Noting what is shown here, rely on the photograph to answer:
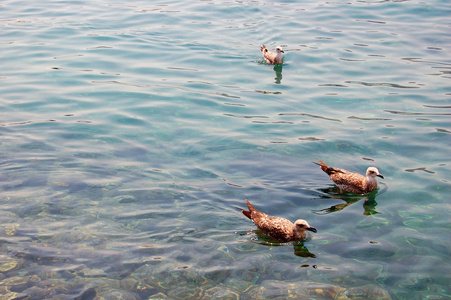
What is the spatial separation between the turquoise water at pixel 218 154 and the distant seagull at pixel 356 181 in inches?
10.4

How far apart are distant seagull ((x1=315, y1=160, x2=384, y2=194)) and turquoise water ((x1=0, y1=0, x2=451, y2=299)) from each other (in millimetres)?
265

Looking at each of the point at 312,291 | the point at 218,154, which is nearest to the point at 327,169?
the point at 218,154

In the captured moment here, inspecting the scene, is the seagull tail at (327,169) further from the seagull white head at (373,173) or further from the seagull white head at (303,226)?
the seagull white head at (303,226)

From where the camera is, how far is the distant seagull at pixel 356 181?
1154cm

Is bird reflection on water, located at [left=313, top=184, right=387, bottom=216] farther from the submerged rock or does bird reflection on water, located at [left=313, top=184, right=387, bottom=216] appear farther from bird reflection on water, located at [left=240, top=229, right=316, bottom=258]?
the submerged rock

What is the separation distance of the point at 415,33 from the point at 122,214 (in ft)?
57.6

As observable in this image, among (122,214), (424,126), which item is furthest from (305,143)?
(122,214)

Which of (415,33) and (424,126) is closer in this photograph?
(424,126)

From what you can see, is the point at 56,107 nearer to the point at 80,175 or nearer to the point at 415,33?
the point at 80,175

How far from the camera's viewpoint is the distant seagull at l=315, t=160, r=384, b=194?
11539 mm

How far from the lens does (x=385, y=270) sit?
29.7 feet

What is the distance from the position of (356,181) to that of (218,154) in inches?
151

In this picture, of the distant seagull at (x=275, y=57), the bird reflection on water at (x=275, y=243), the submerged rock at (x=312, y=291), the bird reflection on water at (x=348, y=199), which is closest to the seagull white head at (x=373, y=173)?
the bird reflection on water at (x=348, y=199)

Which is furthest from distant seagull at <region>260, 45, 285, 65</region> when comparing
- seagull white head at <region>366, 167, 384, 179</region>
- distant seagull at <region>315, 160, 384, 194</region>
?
seagull white head at <region>366, 167, 384, 179</region>
